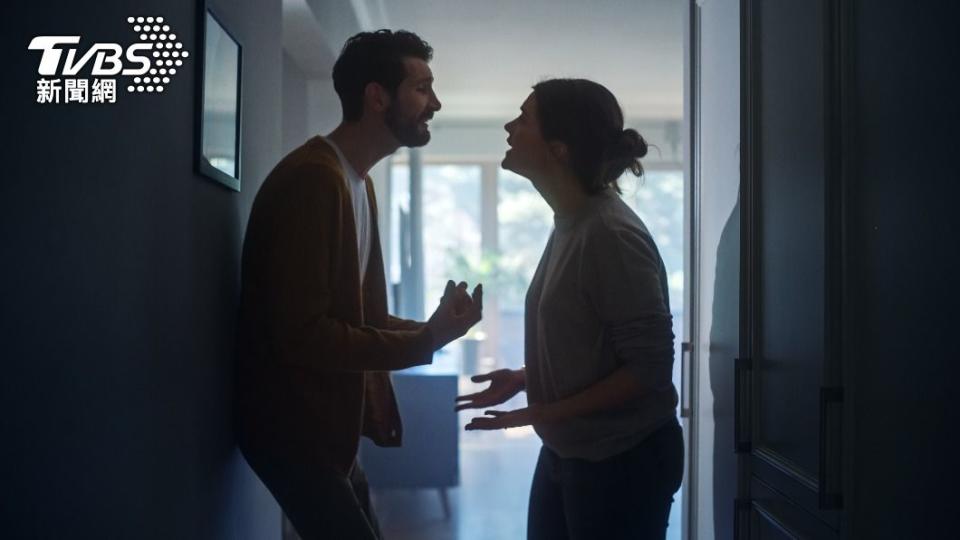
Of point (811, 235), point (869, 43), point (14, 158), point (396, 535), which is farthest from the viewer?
point (396, 535)

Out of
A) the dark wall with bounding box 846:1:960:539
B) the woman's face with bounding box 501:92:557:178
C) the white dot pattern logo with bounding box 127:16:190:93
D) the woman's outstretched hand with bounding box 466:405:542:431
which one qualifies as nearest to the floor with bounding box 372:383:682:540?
the woman's outstretched hand with bounding box 466:405:542:431

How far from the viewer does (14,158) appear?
0.99 meters

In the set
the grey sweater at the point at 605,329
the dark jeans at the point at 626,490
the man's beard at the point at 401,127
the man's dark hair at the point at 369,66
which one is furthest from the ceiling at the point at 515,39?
the dark jeans at the point at 626,490

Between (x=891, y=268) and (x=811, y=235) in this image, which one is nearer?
(x=891, y=268)

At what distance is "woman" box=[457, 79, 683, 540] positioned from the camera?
1550mm

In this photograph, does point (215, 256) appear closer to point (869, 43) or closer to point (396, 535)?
point (869, 43)

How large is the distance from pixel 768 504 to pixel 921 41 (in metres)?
1.01

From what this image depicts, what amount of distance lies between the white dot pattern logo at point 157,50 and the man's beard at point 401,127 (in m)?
0.54

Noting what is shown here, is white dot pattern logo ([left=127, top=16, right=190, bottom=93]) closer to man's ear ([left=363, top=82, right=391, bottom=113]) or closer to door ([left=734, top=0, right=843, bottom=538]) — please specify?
man's ear ([left=363, top=82, right=391, bottom=113])

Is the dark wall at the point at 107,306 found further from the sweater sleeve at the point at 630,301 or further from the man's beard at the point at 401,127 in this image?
the sweater sleeve at the point at 630,301

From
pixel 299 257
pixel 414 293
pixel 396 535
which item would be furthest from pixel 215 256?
pixel 414 293

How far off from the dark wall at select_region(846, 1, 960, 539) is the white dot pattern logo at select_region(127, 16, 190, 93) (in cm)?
108

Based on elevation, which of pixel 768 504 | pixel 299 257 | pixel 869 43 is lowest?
pixel 768 504

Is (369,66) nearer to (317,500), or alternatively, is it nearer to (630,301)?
(630,301)
